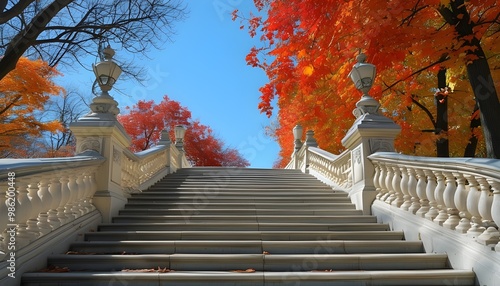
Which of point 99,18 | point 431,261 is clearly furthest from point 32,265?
point 99,18

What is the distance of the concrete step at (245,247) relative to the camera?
15.9 ft

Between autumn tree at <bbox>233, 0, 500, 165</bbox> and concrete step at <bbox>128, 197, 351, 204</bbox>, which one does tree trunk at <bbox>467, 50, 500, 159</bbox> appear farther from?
concrete step at <bbox>128, 197, 351, 204</bbox>

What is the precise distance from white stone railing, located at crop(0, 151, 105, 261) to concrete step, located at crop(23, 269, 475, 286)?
516mm

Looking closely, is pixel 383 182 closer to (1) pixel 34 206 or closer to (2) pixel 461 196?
(2) pixel 461 196

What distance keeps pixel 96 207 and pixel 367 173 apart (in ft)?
14.7

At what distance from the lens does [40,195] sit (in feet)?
13.9

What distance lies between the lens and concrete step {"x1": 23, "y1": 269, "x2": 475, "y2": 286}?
384 centimetres

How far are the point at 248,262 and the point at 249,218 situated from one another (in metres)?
1.76

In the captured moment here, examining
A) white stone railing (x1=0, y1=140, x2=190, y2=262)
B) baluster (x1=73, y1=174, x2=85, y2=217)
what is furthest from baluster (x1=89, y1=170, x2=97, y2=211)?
baluster (x1=73, y1=174, x2=85, y2=217)

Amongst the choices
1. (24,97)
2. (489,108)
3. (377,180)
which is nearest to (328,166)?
(377,180)

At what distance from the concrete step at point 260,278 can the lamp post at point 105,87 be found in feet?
10.2

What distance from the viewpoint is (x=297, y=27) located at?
8.68m

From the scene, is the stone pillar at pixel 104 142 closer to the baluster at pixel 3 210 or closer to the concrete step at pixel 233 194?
the concrete step at pixel 233 194

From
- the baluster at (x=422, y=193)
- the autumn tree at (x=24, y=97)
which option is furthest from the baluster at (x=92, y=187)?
the autumn tree at (x=24, y=97)
